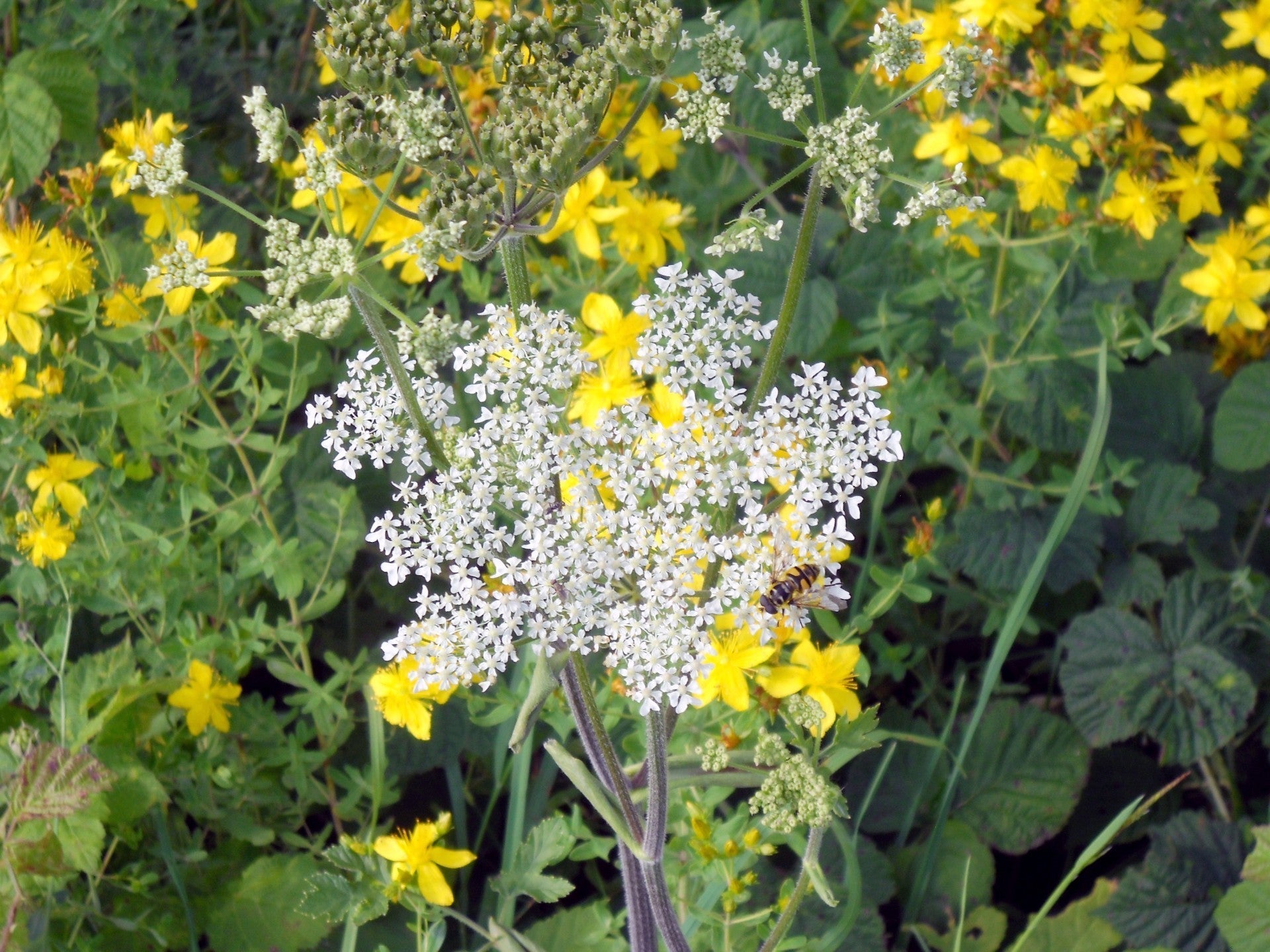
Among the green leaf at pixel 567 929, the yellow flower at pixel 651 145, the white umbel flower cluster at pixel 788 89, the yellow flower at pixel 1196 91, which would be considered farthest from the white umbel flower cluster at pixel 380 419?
the yellow flower at pixel 1196 91

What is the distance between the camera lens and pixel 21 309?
154 centimetres

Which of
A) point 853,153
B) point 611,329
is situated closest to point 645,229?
point 611,329

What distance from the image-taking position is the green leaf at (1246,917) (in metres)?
1.60

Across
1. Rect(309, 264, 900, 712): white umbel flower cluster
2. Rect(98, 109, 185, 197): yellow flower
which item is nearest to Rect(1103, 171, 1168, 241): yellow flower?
Rect(309, 264, 900, 712): white umbel flower cluster

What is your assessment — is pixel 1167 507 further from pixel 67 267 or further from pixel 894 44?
pixel 67 267

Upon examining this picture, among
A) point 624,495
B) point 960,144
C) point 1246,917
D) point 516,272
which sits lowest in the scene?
point 1246,917

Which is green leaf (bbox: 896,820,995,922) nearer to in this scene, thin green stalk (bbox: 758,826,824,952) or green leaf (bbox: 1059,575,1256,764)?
green leaf (bbox: 1059,575,1256,764)

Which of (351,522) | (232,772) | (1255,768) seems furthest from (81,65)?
(1255,768)

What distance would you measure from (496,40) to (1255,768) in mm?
1919

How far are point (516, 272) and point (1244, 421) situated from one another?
5.00 feet

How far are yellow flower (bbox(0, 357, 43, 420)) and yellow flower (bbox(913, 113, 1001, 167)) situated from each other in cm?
130

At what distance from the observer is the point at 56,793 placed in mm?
1465

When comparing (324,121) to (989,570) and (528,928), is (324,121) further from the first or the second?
(989,570)

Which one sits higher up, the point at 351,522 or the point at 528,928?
the point at 351,522
